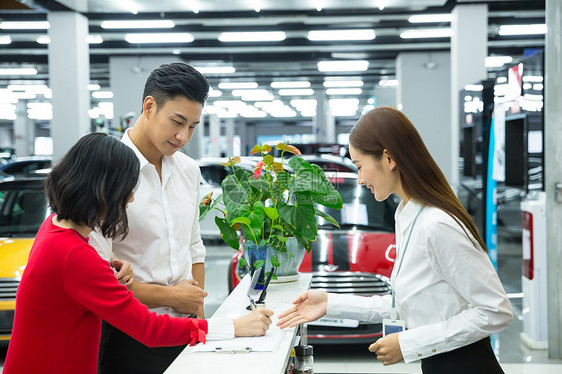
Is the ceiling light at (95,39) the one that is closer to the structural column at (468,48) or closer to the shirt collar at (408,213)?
the structural column at (468,48)

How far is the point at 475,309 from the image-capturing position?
1.34 metres

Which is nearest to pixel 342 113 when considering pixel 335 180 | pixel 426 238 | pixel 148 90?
pixel 335 180

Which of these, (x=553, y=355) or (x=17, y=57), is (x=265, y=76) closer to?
(x=17, y=57)

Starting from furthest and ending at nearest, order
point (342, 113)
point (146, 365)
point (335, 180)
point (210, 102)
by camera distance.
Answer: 1. point (335, 180)
2. point (210, 102)
3. point (342, 113)
4. point (146, 365)

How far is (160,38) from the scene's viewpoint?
32.7 feet

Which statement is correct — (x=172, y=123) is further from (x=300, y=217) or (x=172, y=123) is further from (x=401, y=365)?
(x=401, y=365)

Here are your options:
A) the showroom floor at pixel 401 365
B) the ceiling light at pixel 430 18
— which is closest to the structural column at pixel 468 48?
the ceiling light at pixel 430 18

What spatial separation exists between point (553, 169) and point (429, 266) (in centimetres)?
267

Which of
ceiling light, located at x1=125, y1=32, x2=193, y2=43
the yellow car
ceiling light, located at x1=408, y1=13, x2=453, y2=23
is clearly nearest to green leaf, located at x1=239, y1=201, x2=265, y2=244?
the yellow car

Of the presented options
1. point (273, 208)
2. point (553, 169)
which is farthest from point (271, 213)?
point (553, 169)

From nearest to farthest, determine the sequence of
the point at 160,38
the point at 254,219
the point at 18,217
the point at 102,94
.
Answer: the point at 254,219
the point at 18,217
the point at 160,38
the point at 102,94

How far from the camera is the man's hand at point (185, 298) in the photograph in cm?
165

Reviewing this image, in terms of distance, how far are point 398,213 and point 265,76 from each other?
476 inches

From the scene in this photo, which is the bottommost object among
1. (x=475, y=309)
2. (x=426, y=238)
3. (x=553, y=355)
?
(x=553, y=355)
